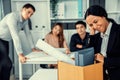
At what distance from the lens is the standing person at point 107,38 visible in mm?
1529

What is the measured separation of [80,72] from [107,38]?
1.67ft

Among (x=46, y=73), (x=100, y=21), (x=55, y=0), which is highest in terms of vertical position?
(x=55, y=0)

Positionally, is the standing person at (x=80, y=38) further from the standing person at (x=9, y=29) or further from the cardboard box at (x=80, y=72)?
the cardboard box at (x=80, y=72)

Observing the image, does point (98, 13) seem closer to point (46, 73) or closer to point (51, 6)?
point (46, 73)

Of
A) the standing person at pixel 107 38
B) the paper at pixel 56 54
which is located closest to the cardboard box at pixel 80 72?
the paper at pixel 56 54

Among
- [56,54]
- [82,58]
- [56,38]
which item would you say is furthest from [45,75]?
[56,38]

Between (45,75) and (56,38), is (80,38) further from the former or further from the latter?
(45,75)

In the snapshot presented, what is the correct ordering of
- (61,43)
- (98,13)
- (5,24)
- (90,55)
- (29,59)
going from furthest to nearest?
(61,43) → (5,24) → (29,59) → (98,13) → (90,55)

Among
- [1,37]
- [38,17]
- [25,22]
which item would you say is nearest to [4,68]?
[1,37]

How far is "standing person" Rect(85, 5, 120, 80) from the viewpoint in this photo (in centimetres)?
153

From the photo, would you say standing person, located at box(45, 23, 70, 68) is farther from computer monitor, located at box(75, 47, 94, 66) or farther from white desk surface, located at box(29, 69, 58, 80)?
computer monitor, located at box(75, 47, 94, 66)

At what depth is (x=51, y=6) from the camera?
462 centimetres

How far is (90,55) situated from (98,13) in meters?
0.30

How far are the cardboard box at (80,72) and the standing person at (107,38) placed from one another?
0.69 feet
